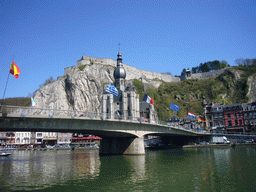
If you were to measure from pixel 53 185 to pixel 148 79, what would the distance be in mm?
118693

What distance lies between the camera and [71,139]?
315 ft

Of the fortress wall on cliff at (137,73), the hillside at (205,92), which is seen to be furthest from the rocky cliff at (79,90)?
the fortress wall on cliff at (137,73)

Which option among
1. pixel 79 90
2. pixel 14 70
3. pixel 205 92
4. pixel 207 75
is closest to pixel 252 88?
pixel 205 92

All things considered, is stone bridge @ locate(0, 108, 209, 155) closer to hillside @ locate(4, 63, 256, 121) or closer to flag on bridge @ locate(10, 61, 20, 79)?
flag on bridge @ locate(10, 61, 20, 79)

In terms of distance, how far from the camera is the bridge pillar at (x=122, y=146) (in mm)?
40031

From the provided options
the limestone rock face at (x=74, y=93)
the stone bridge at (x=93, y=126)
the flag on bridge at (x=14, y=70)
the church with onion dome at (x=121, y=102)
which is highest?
the limestone rock face at (x=74, y=93)

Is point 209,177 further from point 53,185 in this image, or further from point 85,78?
point 85,78

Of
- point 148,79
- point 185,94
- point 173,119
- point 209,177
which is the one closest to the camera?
point 209,177

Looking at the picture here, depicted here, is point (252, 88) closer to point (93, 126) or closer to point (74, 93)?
point (74, 93)

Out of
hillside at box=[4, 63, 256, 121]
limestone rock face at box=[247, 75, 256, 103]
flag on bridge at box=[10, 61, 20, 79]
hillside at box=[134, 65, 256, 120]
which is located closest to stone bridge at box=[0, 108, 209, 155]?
flag on bridge at box=[10, 61, 20, 79]

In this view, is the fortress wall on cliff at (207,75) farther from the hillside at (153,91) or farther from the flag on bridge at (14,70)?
the flag on bridge at (14,70)

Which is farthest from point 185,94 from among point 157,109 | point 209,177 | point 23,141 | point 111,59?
point 209,177

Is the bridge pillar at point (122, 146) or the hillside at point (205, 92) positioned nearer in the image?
the bridge pillar at point (122, 146)

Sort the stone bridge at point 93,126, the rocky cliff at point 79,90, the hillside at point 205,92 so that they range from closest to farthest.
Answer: the stone bridge at point 93,126
the rocky cliff at point 79,90
the hillside at point 205,92
